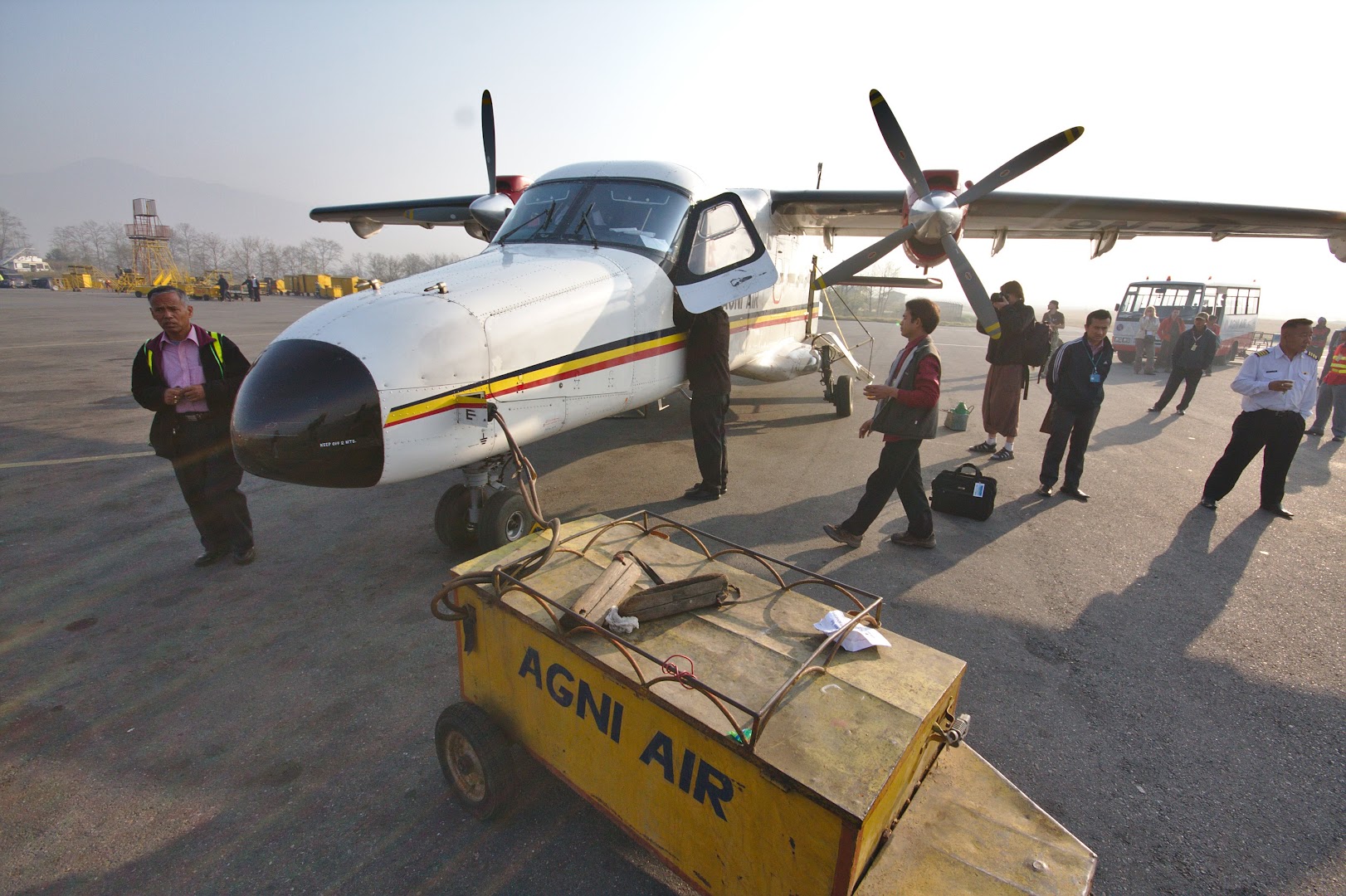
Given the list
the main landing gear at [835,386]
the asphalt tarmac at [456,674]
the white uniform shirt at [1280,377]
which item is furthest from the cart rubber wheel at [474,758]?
the main landing gear at [835,386]

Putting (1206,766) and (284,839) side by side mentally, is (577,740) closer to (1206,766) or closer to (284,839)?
(284,839)

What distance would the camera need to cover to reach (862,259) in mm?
6773

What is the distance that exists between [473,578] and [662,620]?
812 mm

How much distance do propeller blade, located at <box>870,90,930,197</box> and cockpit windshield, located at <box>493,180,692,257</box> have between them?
292 centimetres

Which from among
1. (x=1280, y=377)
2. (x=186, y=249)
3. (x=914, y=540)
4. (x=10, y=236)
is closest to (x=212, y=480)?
(x=914, y=540)

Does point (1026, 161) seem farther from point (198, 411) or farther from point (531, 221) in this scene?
point (198, 411)

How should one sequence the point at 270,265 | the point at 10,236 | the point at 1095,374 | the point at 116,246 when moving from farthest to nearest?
the point at 116,246
the point at 10,236
the point at 270,265
the point at 1095,374

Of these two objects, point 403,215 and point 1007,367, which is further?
point 403,215

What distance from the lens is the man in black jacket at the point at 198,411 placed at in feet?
14.6

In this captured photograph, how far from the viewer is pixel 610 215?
5.79 metres

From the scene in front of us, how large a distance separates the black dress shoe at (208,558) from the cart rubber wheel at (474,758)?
344 cm

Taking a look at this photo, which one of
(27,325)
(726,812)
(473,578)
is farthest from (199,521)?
(27,325)

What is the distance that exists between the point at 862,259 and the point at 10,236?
189m

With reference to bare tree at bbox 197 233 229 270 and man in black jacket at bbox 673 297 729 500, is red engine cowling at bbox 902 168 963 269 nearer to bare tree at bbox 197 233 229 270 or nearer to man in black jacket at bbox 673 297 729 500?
man in black jacket at bbox 673 297 729 500
